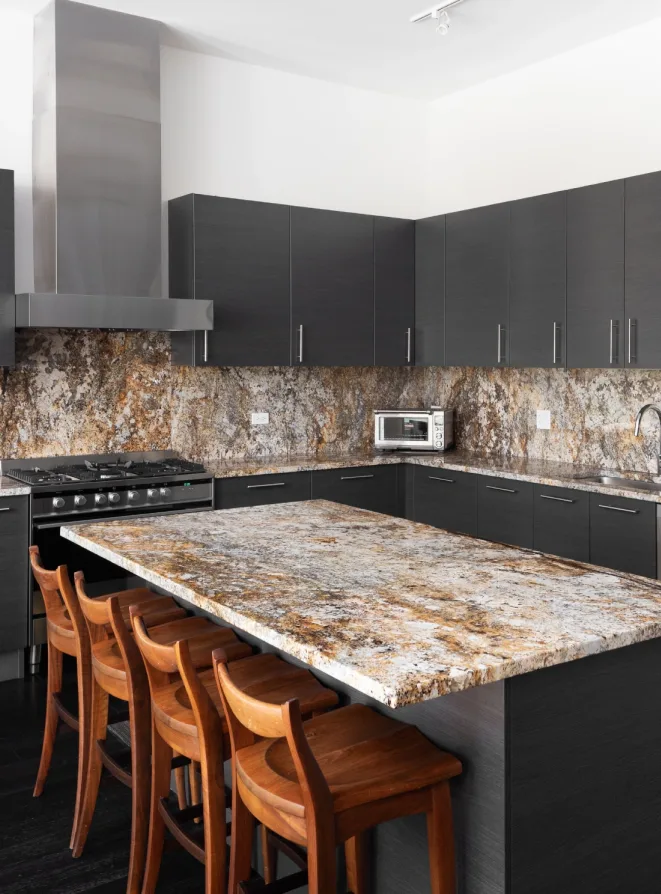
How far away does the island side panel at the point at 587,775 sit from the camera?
6.07 feet

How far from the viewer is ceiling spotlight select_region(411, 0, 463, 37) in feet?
14.3

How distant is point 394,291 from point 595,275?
148cm

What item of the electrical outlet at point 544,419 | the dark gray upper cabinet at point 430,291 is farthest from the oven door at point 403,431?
the electrical outlet at point 544,419

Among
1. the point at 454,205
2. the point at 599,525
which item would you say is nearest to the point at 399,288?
the point at 454,205

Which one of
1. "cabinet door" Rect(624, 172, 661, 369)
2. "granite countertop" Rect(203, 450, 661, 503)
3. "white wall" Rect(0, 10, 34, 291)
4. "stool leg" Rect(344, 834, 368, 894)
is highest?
"white wall" Rect(0, 10, 34, 291)

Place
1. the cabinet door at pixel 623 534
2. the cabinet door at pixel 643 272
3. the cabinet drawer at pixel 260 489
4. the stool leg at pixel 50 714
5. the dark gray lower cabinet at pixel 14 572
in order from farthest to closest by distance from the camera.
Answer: the cabinet drawer at pixel 260 489 → the cabinet door at pixel 643 272 → the dark gray lower cabinet at pixel 14 572 → the cabinet door at pixel 623 534 → the stool leg at pixel 50 714

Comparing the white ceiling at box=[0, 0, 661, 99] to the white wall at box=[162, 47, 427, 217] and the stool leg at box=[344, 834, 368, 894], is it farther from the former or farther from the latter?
the stool leg at box=[344, 834, 368, 894]

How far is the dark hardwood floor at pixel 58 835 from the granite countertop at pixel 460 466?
1.78 metres

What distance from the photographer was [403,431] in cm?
574

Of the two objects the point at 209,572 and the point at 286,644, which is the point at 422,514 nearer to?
the point at 209,572

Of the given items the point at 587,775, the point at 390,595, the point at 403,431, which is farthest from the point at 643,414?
the point at 587,775

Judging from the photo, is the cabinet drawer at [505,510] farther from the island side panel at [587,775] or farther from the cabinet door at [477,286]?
the island side panel at [587,775]

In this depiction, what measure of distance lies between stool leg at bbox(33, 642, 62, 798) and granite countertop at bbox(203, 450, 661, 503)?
5.98 ft

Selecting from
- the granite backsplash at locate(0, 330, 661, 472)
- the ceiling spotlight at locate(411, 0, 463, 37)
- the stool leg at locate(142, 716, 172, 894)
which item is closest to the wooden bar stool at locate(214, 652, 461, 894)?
the stool leg at locate(142, 716, 172, 894)
